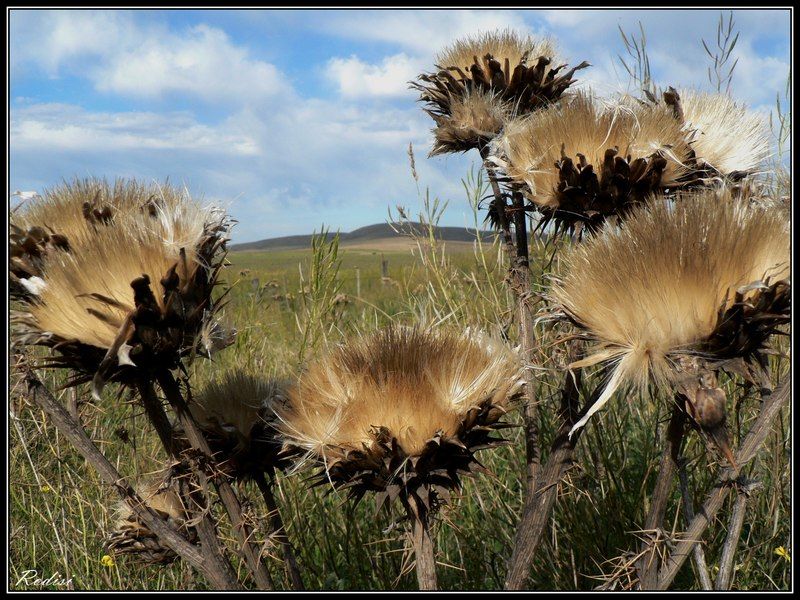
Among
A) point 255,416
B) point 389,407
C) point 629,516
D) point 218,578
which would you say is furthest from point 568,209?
point 629,516

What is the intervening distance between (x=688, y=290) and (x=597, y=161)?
0.59m

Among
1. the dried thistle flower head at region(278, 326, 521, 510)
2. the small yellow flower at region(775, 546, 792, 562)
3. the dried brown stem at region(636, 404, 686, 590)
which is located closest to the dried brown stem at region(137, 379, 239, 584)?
the dried thistle flower head at region(278, 326, 521, 510)

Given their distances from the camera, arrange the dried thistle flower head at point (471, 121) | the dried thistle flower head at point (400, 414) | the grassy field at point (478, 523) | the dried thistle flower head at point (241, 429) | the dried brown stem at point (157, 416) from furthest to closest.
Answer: the grassy field at point (478, 523), the dried thistle flower head at point (471, 121), the dried thistle flower head at point (241, 429), the dried brown stem at point (157, 416), the dried thistle flower head at point (400, 414)

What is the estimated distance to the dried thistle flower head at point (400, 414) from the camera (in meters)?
1.47

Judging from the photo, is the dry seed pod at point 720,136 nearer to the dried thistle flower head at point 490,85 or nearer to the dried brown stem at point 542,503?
the dried thistle flower head at point 490,85

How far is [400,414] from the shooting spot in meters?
1.48

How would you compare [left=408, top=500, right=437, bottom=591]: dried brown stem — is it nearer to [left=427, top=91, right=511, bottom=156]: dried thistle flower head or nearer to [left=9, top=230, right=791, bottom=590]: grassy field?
[left=9, top=230, right=791, bottom=590]: grassy field

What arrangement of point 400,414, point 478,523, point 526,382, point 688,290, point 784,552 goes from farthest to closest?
point 478,523 → point 784,552 → point 526,382 → point 400,414 → point 688,290

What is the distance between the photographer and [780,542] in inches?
113

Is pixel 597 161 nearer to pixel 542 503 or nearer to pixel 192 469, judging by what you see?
pixel 542 503

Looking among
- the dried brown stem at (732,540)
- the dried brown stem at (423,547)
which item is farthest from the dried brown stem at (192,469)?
the dried brown stem at (732,540)

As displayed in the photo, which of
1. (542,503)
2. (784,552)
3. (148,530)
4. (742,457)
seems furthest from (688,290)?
(784,552)

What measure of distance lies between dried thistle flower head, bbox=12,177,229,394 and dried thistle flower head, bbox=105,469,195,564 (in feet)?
1.68

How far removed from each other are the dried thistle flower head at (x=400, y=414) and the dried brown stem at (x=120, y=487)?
38 centimetres
